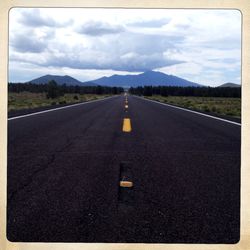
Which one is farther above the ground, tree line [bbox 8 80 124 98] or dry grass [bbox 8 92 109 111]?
tree line [bbox 8 80 124 98]

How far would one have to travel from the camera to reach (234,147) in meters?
6.36

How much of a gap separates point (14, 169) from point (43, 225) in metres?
2.02

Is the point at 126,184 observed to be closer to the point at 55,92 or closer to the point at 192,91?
the point at 55,92

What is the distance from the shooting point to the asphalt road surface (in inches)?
100.0

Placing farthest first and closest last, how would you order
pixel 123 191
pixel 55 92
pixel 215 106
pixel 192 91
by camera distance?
pixel 192 91, pixel 55 92, pixel 215 106, pixel 123 191

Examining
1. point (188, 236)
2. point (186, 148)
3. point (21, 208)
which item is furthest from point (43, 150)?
point (188, 236)

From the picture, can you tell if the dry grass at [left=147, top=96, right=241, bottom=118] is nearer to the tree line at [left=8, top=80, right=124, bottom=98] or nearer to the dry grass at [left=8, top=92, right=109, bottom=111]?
the dry grass at [left=8, top=92, right=109, bottom=111]

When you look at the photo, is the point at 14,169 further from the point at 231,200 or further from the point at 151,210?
the point at 231,200

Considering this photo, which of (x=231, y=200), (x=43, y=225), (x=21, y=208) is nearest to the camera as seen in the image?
(x=43, y=225)

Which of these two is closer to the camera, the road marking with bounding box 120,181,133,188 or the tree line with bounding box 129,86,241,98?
the road marking with bounding box 120,181,133,188

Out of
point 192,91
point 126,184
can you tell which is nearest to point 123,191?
point 126,184

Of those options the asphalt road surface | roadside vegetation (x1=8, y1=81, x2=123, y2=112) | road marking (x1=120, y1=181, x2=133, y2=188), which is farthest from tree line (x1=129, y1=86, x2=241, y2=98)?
road marking (x1=120, y1=181, x2=133, y2=188)

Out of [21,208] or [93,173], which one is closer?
[21,208]

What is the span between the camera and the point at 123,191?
3566 mm
